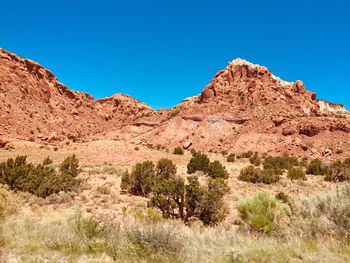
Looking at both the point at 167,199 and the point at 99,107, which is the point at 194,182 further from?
the point at 99,107

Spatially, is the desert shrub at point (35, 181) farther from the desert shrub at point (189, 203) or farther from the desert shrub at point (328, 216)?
the desert shrub at point (328, 216)

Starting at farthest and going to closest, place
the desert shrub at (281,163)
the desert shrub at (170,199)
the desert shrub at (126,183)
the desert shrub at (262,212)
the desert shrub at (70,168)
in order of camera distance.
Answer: the desert shrub at (281,163), the desert shrub at (70,168), the desert shrub at (126,183), the desert shrub at (170,199), the desert shrub at (262,212)

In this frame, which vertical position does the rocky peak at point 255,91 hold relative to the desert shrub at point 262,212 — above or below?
above

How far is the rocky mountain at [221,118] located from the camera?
44.7 meters

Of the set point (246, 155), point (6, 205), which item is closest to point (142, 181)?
point (6, 205)

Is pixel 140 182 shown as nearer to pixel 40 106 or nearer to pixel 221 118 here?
pixel 221 118

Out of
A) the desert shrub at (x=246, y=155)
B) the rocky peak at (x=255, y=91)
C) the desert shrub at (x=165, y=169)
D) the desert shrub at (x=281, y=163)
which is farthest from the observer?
the rocky peak at (x=255, y=91)

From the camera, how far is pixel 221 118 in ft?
175

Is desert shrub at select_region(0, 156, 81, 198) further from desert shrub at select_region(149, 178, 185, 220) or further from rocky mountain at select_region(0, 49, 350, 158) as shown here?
rocky mountain at select_region(0, 49, 350, 158)

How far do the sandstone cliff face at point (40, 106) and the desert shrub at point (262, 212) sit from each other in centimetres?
4763

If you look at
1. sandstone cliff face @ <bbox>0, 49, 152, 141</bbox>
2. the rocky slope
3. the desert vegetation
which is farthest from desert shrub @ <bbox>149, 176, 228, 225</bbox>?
sandstone cliff face @ <bbox>0, 49, 152, 141</bbox>

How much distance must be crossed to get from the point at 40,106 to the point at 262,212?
65.0 metres

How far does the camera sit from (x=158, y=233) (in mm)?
6023

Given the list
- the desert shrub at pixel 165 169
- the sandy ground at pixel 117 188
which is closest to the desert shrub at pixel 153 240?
the sandy ground at pixel 117 188
